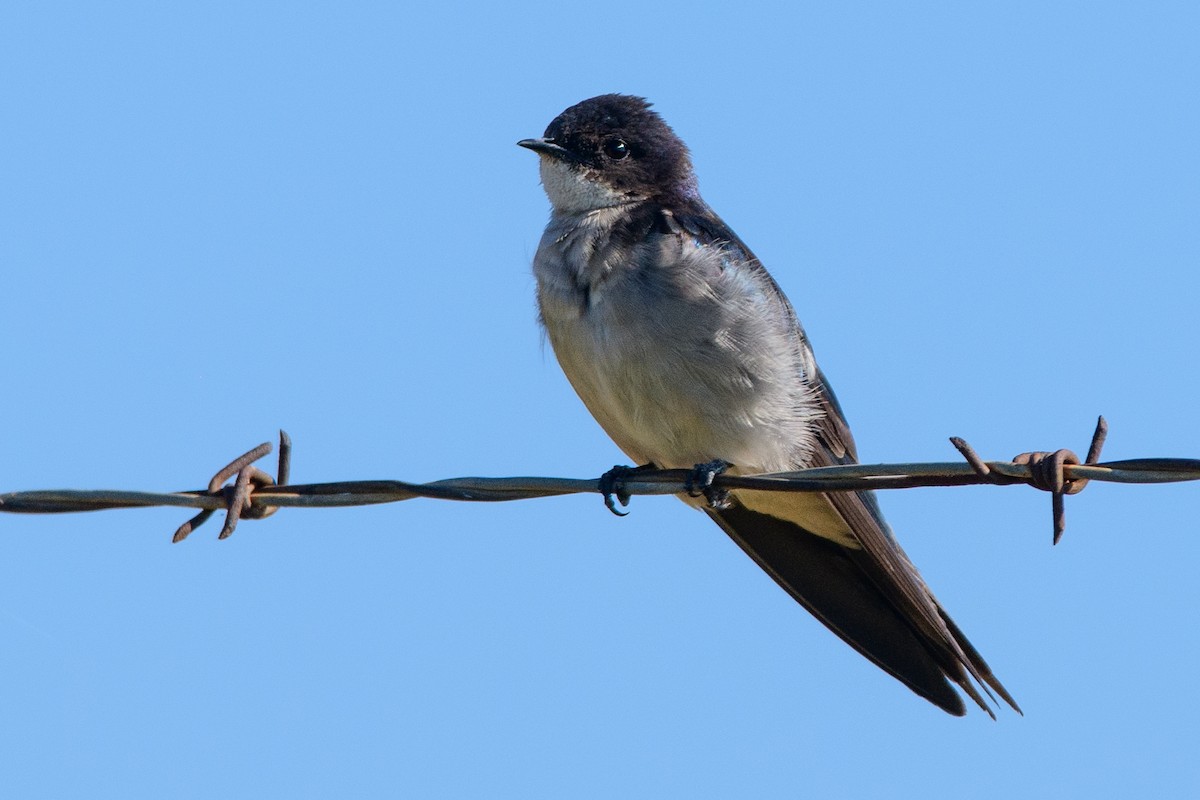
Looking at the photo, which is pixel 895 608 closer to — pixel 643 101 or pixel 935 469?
pixel 935 469

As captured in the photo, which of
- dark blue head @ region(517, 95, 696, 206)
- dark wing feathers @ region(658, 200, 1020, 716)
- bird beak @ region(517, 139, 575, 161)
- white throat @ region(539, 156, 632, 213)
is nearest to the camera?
dark wing feathers @ region(658, 200, 1020, 716)

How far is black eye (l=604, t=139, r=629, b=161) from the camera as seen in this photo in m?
7.55

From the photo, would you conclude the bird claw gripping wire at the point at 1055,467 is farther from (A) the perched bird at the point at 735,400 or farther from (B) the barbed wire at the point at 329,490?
(A) the perched bird at the point at 735,400

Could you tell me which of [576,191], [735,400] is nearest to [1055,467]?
[735,400]

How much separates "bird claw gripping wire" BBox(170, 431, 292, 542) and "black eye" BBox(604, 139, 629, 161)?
11.7 ft

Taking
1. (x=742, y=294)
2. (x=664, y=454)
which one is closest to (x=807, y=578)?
(x=664, y=454)

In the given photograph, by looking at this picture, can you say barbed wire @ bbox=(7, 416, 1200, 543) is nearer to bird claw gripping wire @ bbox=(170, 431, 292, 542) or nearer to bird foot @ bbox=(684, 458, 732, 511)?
bird claw gripping wire @ bbox=(170, 431, 292, 542)

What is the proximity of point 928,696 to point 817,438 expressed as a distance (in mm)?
1256

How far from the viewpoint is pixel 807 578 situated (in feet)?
21.4

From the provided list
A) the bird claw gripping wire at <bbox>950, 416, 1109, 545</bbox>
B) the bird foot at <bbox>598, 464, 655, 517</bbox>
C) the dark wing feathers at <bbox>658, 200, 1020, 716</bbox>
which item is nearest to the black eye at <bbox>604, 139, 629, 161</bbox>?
the dark wing feathers at <bbox>658, 200, 1020, 716</bbox>

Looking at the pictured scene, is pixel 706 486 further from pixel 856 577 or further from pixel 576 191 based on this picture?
pixel 576 191

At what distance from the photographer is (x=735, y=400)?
20.0ft

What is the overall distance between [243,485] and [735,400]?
2.37 metres

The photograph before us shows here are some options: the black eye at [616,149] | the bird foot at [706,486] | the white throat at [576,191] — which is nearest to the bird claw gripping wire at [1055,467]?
the bird foot at [706,486]
